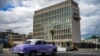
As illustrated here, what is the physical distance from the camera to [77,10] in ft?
439

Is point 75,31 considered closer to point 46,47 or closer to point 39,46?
point 46,47

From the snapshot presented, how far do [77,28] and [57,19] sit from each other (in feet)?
50.2

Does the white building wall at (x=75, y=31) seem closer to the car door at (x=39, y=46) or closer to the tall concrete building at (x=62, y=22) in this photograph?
the tall concrete building at (x=62, y=22)

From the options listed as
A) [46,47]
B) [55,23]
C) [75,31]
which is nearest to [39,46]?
[46,47]

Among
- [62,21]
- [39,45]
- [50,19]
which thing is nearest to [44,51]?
[39,45]

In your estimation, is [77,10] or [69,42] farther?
[77,10]

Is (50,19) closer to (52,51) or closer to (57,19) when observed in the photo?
(57,19)

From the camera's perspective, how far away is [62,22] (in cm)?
13012

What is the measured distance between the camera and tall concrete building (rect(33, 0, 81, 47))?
404ft

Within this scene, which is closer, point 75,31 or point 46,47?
point 46,47

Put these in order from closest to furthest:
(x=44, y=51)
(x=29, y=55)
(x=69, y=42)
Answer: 1. (x=29, y=55)
2. (x=44, y=51)
3. (x=69, y=42)

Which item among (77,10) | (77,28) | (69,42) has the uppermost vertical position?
(77,10)

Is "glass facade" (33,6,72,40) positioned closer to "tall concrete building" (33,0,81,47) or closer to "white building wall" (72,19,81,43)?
"tall concrete building" (33,0,81,47)

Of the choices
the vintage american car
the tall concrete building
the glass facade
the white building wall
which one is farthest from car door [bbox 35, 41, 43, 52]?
the white building wall
